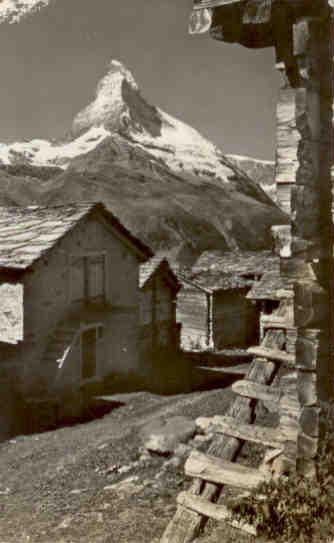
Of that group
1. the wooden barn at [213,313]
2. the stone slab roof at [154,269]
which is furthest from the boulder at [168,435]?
the wooden barn at [213,313]

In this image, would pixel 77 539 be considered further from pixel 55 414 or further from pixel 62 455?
pixel 55 414

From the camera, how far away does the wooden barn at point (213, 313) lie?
29.0 meters

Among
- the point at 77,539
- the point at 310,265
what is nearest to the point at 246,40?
the point at 310,265

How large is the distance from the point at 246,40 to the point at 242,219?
8812 centimetres

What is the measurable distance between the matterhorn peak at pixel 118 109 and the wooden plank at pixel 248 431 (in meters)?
127

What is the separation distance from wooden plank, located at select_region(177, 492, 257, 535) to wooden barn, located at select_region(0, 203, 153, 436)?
473 inches

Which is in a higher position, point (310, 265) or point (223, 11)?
point (223, 11)

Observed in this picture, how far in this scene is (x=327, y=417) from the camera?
546 cm

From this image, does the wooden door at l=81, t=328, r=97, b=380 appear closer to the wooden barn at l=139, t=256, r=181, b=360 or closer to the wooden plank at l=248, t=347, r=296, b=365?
the wooden barn at l=139, t=256, r=181, b=360

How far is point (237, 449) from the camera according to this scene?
5922 millimetres

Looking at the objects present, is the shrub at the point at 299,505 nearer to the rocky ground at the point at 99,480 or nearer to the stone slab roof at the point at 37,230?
the rocky ground at the point at 99,480

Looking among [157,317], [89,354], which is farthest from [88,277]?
[157,317]

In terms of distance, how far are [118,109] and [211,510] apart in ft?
475

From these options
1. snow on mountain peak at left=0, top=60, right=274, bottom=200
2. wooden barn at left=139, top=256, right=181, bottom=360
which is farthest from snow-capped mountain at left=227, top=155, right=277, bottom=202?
wooden barn at left=139, top=256, right=181, bottom=360
